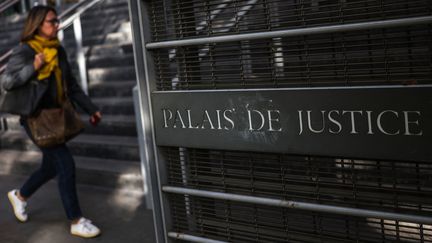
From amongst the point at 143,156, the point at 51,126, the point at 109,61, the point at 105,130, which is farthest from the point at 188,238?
the point at 109,61

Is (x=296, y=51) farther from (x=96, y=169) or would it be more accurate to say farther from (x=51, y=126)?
(x=96, y=169)

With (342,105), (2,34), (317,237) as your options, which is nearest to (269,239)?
(317,237)

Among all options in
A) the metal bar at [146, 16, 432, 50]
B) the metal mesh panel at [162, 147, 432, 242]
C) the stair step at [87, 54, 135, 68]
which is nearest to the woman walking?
the metal mesh panel at [162, 147, 432, 242]

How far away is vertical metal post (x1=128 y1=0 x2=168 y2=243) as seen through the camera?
311 centimetres

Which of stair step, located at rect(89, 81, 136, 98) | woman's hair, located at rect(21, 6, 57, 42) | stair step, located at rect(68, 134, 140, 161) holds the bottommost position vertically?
stair step, located at rect(68, 134, 140, 161)

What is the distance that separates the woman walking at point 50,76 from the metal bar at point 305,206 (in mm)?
1689

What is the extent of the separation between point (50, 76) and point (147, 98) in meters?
1.75

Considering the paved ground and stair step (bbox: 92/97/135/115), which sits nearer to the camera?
the paved ground

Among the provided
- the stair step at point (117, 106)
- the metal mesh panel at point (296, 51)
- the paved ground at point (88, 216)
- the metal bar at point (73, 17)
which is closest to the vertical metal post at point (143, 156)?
the paved ground at point (88, 216)

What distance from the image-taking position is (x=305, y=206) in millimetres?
2727

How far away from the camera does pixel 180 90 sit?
3.04 meters

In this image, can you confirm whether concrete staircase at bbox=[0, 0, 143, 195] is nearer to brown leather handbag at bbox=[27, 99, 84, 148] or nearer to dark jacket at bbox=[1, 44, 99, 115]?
brown leather handbag at bbox=[27, 99, 84, 148]

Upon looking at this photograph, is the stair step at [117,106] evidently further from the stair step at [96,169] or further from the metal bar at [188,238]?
the metal bar at [188,238]

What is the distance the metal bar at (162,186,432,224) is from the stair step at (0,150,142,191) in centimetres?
255
